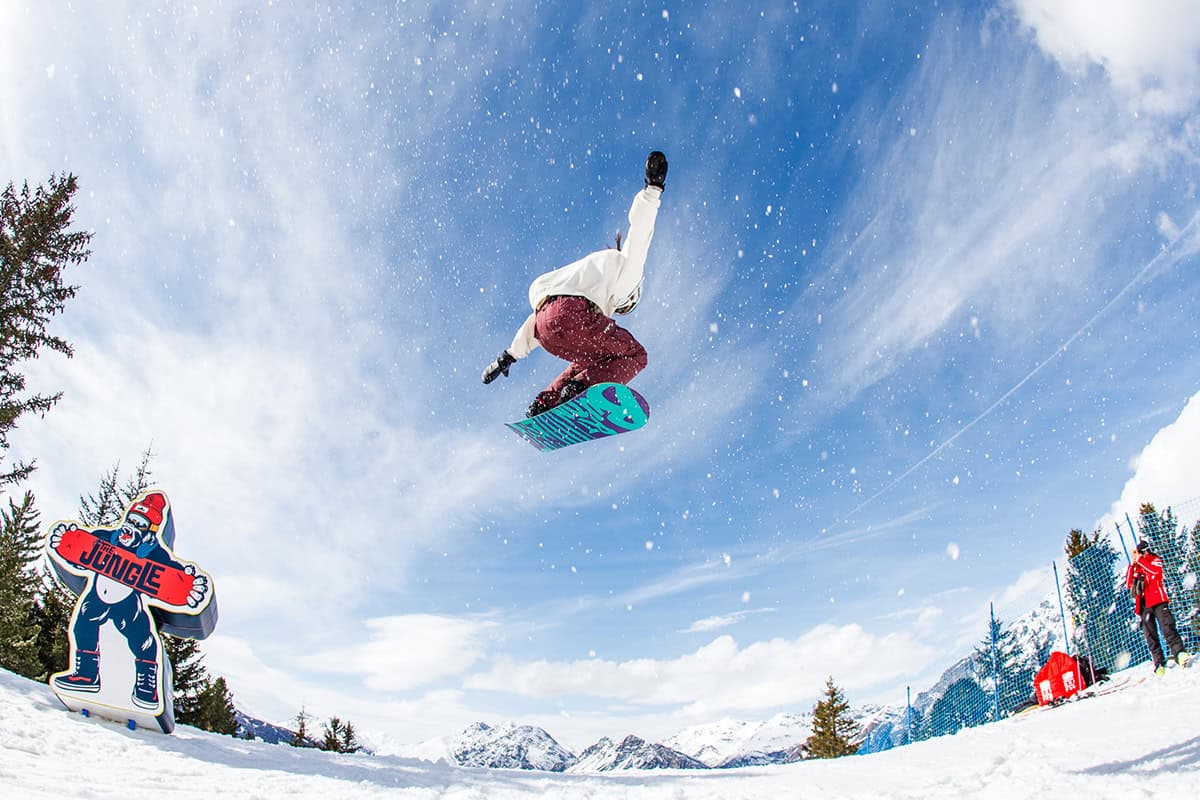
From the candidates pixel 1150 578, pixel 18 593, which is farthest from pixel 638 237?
pixel 18 593

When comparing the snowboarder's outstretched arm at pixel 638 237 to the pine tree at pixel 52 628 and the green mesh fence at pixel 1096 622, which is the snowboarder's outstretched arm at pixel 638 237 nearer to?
the green mesh fence at pixel 1096 622

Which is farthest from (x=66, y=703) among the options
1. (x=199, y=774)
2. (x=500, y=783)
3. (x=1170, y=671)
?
(x=1170, y=671)

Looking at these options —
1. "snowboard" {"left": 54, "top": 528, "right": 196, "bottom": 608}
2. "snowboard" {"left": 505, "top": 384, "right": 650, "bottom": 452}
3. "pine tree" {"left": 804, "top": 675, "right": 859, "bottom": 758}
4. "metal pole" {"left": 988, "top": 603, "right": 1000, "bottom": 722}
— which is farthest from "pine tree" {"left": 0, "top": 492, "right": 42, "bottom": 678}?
"pine tree" {"left": 804, "top": 675, "right": 859, "bottom": 758}

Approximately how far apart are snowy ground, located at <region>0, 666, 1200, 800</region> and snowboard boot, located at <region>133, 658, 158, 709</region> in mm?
333

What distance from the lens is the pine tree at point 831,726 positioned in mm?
32094

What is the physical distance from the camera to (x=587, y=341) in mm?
5422

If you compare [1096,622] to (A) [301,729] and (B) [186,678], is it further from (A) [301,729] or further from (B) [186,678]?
(A) [301,729]

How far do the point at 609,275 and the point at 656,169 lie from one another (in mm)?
940

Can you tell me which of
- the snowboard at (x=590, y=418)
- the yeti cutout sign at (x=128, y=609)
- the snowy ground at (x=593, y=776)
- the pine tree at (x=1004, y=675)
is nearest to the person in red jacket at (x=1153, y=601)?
the snowy ground at (x=593, y=776)

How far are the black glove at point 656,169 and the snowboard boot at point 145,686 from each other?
8207mm

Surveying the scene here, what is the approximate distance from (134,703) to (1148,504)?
20.9 m

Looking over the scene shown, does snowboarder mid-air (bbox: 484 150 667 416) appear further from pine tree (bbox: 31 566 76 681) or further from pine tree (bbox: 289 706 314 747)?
pine tree (bbox: 289 706 314 747)

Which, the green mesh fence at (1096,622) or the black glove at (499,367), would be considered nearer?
the black glove at (499,367)

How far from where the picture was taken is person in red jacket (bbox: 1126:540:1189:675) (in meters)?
9.62
